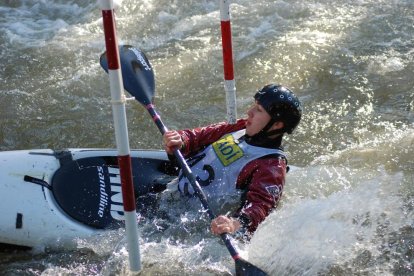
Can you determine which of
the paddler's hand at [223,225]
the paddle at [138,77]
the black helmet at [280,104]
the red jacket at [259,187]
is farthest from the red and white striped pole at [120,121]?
the black helmet at [280,104]

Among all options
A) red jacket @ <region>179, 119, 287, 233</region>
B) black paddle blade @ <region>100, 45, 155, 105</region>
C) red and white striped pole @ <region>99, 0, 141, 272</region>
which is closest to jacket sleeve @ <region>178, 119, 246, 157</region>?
black paddle blade @ <region>100, 45, 155, 105</region>

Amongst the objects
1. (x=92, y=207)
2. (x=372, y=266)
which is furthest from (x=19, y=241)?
(x=372, y=266)

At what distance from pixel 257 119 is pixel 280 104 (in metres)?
0.15

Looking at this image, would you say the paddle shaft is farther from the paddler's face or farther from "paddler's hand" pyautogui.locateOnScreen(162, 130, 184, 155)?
the paddler's face

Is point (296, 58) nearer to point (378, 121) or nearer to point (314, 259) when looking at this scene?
point (378, 121)

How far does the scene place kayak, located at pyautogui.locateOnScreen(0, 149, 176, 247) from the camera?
363cm

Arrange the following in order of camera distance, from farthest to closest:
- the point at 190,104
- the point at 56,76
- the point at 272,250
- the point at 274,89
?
the point at 56,76 < the point at 190,104 < the point at 274,89 < the point at 272,250

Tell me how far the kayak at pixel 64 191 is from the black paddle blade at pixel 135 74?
15.0 inches

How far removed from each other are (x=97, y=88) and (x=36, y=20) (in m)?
2.34

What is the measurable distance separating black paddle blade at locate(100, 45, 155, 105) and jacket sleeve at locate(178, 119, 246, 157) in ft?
1.00

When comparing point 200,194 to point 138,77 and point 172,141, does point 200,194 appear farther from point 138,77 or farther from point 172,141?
point 138,77

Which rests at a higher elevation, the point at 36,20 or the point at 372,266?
the point at 36,20

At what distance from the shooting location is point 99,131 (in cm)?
533

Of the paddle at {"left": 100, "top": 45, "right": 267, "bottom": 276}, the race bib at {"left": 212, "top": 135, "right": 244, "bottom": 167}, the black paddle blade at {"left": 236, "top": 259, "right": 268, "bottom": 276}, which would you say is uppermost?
the paddle at {"left": 100, "top": 45, "right": 267, "bottom": 276}
